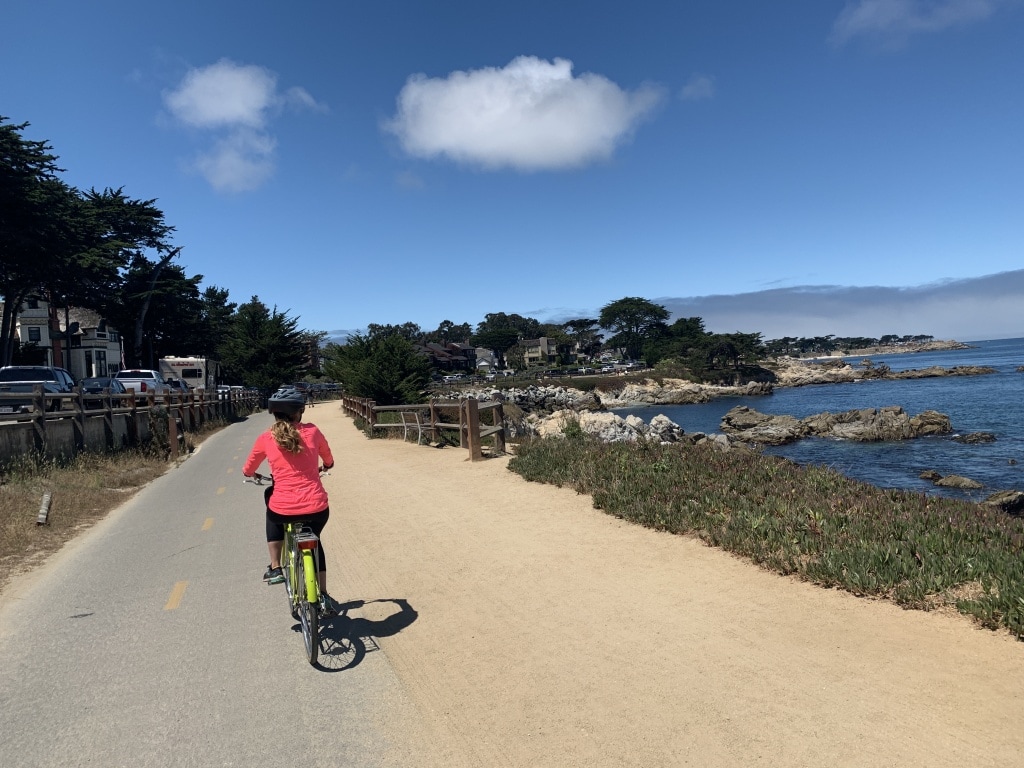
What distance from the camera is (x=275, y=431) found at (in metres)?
5.10

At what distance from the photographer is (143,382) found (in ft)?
109

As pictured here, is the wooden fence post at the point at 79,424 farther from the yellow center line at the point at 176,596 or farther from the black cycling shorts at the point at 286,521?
the black cycling shorts at the point at 286,521

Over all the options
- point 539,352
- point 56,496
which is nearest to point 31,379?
point 56,496

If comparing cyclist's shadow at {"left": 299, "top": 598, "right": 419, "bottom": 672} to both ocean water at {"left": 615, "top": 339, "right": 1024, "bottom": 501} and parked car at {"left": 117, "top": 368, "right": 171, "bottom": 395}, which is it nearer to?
ocean water at {"left": 615, "top": 339, "right": 1024, "bottom": 501}

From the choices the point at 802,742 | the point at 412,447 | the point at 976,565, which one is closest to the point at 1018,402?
the point at 412,447

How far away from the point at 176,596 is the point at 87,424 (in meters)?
12.7

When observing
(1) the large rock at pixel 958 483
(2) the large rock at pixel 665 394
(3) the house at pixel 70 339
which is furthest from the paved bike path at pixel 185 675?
(2) the large rock at pixel 665 394

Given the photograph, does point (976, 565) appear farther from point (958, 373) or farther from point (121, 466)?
point (958, 373)

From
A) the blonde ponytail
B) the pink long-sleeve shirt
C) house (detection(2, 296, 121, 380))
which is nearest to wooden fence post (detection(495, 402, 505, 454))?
the pink long-sleeve shirt

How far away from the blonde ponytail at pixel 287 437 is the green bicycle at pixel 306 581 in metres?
0.55

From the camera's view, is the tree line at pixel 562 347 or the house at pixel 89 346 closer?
the tree line at pixel 562 347

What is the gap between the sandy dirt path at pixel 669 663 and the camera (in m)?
3.52

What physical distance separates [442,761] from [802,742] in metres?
1.85

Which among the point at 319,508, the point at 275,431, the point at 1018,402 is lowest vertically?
the point at 1018,402
